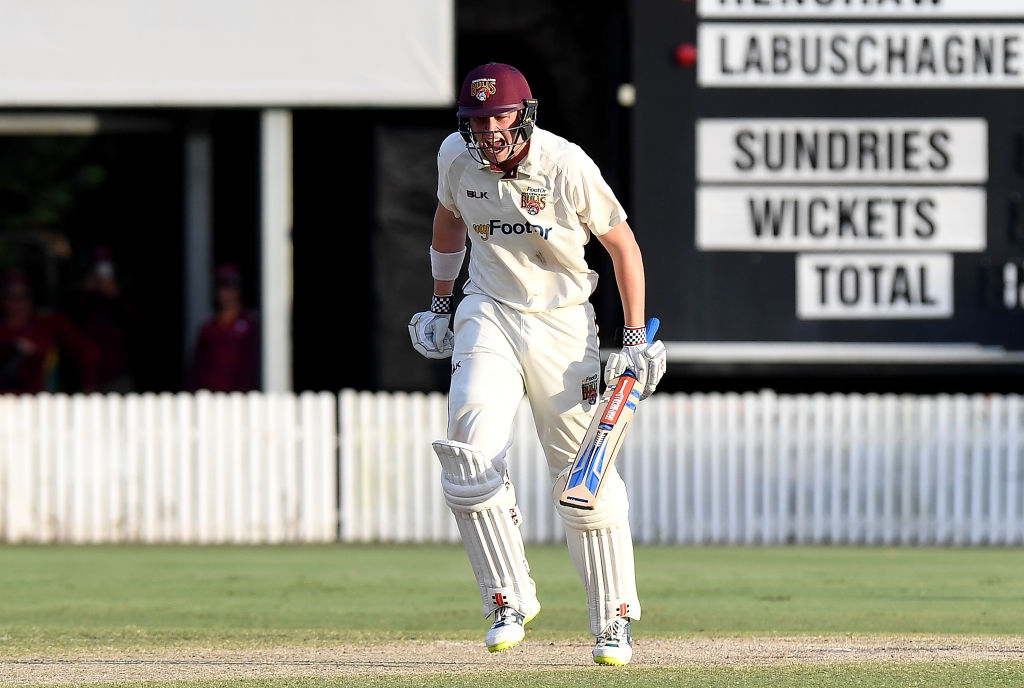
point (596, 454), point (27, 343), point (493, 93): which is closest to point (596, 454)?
point (596, 454)

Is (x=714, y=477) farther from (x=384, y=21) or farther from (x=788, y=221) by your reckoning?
(x=384, y=21)

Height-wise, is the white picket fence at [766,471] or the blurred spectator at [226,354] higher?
the blurred spectator at [226,354]

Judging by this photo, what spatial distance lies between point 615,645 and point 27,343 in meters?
7.56

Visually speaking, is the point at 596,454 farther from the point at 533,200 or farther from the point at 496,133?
the point at 496,133

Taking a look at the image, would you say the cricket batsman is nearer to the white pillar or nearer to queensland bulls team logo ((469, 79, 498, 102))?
queensland bulls team logo ((469, 79, 498, 102))

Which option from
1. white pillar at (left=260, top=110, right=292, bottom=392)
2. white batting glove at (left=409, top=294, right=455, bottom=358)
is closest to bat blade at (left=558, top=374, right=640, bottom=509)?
white batting glove at (left=409, top=294, right=455, bottom=358)

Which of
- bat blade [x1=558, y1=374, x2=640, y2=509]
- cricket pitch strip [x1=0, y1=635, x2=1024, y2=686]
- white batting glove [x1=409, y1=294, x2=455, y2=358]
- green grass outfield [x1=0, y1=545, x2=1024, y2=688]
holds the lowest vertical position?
green grass outfield [x1=0, y1=545, x2=1024, y2=688]

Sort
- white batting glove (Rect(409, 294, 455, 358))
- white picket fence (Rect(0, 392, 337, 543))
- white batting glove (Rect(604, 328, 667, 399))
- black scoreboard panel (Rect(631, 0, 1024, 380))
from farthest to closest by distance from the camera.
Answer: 1. white picket fence (Rect(0, 392, 337, 543))
2. black scoreboard panel (Rect(631, 0, 1024, 380))
3. white batting glove (Rect(409, 294, 455, 358))
4. white batting glove (Rect(604, 328, 667, 399))

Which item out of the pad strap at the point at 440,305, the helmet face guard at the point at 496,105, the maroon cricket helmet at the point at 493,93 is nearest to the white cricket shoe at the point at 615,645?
the pad strap at the point at 440,305

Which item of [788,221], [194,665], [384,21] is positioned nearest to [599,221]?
[194,665]

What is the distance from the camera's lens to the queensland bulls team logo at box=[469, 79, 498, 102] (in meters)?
5.26

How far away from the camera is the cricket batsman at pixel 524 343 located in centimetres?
530

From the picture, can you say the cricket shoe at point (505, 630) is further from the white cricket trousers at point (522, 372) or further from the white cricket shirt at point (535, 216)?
the white cricket shirt at point (535, 216)

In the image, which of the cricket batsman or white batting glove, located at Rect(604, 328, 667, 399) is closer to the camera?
the cricket batsman
